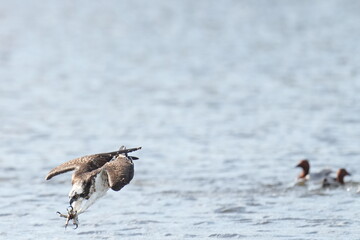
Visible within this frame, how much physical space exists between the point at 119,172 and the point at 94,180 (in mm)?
252

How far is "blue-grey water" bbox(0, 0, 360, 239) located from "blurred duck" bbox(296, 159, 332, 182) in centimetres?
21

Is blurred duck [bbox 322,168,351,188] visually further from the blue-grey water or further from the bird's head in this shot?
the bird's head

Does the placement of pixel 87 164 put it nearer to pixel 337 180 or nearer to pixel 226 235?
pixel 226 235

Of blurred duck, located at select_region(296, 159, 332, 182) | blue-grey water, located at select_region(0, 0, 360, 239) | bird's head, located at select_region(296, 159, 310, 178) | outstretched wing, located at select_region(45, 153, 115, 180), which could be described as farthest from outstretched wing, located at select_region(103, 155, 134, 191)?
bird's head, located at select_region(296, 159, 310, 178)

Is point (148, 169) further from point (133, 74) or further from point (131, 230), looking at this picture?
point (133, 74)

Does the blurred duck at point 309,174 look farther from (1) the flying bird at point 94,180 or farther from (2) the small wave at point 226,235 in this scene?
(1) the flying bird at point 94,180

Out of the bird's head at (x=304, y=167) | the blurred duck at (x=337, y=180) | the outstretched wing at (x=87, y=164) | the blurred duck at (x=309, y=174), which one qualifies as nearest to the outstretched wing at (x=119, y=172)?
the outstretched wing at (x=87, y=164)

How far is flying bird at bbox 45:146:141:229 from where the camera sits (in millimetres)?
8734

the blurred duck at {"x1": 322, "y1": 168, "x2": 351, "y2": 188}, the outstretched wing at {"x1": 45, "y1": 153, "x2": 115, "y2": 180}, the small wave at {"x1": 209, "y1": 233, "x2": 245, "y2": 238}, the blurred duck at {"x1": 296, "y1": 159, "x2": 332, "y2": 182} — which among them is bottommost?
the small wave at {"x1": 209, "y1": 233, "x2": 245, "y2": 238}

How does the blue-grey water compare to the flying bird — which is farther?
the blue-grey water

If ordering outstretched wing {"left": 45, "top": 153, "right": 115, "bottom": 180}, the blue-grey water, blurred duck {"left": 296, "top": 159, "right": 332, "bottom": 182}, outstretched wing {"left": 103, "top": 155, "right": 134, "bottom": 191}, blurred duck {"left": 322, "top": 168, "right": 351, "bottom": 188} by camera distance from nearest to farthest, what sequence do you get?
outstretched wing {"left": 103, "top": 155, "right": 134, "bottom": 191} < outstretched wing {"left": 45, "top": 153, "right": 115, "bottom": 180} < the blue-grey water < blurred duck {"left": 322, "top": 168, "right": 351, "bottom": 188} < blurred duck {"left": 296, "top": 159, "right": 332, "bottom": 182}

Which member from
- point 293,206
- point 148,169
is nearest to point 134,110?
point 148,169

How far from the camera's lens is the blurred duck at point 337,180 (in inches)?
505

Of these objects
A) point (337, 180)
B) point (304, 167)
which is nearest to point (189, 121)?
point (304, 167)
